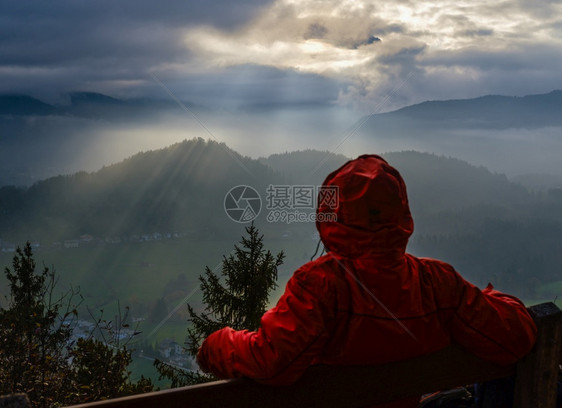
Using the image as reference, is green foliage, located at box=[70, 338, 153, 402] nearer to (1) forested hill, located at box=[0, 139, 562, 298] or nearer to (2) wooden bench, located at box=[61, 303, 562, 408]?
(2) wooden bench, located at box=[61, 303, 562, 408]

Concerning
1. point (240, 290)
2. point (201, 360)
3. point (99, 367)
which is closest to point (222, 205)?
point (240, 290)

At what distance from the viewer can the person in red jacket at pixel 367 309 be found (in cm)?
165

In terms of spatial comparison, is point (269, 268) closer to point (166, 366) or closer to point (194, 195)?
point (166, 366)

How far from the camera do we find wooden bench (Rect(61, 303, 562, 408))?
1.48 meters

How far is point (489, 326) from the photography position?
186 centimetres

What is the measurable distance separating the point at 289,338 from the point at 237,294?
11320mm

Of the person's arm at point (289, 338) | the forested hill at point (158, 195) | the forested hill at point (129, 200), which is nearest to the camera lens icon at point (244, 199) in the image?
the person's arm at point (289, 338)

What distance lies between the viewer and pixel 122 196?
5148 inches

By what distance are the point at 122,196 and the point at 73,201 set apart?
12669 mm

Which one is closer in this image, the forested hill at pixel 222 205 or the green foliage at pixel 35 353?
the green foliage at pixel 35 353

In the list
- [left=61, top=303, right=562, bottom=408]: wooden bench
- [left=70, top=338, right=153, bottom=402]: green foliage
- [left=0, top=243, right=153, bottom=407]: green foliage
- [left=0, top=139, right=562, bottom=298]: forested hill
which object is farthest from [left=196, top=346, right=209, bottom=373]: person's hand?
[left=0, top=139, right=562, bottom=298]: forested hill

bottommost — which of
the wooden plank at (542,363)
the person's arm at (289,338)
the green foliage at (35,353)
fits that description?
the green foliage at (35,353)

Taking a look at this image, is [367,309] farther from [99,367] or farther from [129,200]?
[129,200]

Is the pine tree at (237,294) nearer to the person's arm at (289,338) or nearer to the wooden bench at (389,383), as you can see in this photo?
the wooden bench at (389,383)
